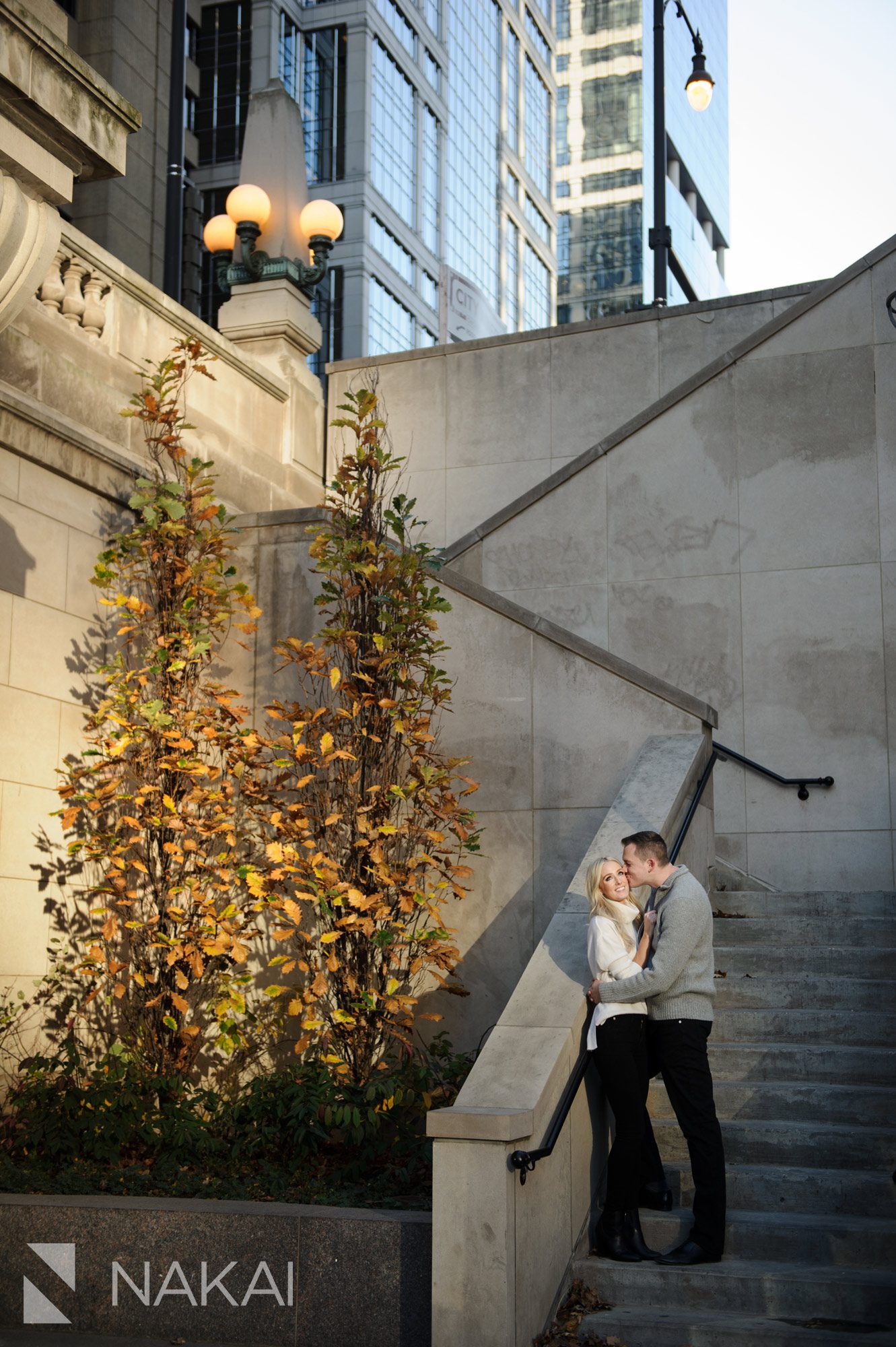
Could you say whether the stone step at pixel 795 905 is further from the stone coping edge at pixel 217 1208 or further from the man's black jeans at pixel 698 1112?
the stone coping edge at pixel 217 1208

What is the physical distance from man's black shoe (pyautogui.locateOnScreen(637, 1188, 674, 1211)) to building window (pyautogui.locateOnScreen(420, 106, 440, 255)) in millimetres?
53076

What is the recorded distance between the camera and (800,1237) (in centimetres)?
637

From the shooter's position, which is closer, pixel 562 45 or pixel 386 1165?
pixel 386 1165

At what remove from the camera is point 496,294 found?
70188 millimetres

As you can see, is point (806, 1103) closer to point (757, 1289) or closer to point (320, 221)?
point (757, 1289)

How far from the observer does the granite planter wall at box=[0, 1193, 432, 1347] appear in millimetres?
6168

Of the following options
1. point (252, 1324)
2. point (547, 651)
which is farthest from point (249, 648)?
point (252, 1324)

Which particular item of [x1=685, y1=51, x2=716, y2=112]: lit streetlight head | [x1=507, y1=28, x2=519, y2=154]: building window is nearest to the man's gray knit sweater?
[x1=685, y1=51, x2=716, y2=112]: lit streetlight head

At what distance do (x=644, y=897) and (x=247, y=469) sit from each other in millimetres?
6571

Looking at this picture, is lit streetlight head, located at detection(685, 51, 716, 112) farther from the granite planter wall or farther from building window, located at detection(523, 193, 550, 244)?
Answer: building window, located at detection(523, 193, 550, 244)

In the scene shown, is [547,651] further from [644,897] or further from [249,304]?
[249,304]

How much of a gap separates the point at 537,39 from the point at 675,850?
7927 cm

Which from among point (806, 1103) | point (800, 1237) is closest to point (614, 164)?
point (806, 1103)

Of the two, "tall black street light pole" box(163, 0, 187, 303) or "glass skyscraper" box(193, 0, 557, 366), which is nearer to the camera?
"tall black street light pole" box(163, 0, 187, 303)
